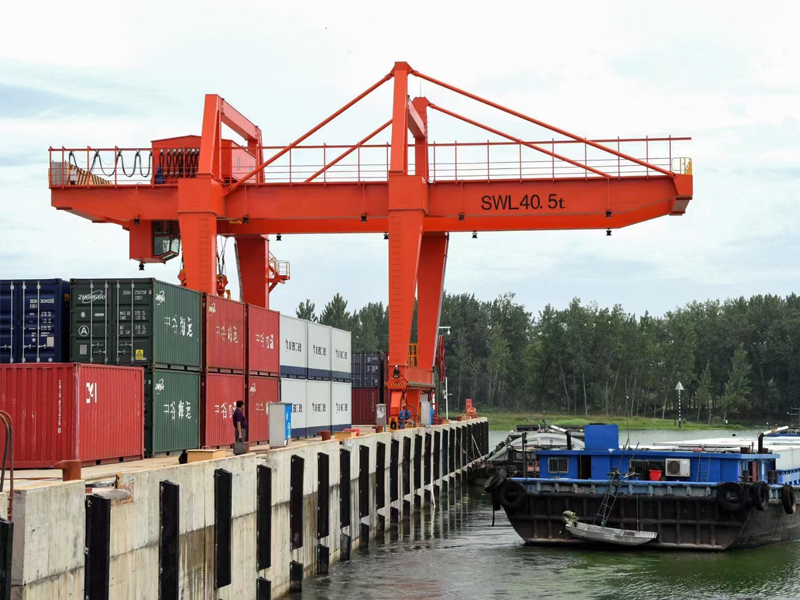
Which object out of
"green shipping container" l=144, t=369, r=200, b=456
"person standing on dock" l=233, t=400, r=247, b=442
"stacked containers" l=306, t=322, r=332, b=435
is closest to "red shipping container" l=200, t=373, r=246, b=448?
"green shipping container" l=144, t=369, r=200, b=456

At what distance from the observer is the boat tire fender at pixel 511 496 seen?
1059 inches

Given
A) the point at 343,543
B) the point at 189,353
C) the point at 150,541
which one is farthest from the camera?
the point at 343,543

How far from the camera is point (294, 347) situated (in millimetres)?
33531

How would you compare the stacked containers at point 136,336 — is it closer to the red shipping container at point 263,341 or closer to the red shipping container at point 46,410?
the red shipping container at point 46,410

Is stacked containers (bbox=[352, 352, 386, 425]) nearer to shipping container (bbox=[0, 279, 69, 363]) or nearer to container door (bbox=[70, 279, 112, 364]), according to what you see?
container door (bbox=[70, 279, 112, 364])

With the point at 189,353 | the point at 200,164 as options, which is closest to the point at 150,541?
the point at 189,353

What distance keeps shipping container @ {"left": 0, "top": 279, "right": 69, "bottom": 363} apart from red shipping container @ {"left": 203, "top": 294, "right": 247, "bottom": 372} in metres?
4.09

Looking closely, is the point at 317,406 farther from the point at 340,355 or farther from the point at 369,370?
the point at 369,370

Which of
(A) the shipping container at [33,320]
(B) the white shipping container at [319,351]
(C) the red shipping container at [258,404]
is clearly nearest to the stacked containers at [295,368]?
(B) the white shipping container at [319,351]

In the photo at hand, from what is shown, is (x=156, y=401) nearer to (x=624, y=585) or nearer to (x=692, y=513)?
(x=624, y=585)

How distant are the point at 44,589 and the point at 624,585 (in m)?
14.1

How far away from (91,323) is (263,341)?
8.61 metres

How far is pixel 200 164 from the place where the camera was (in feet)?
121

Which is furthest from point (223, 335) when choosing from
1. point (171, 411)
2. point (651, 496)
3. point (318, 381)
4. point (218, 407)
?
point (651, 496)
